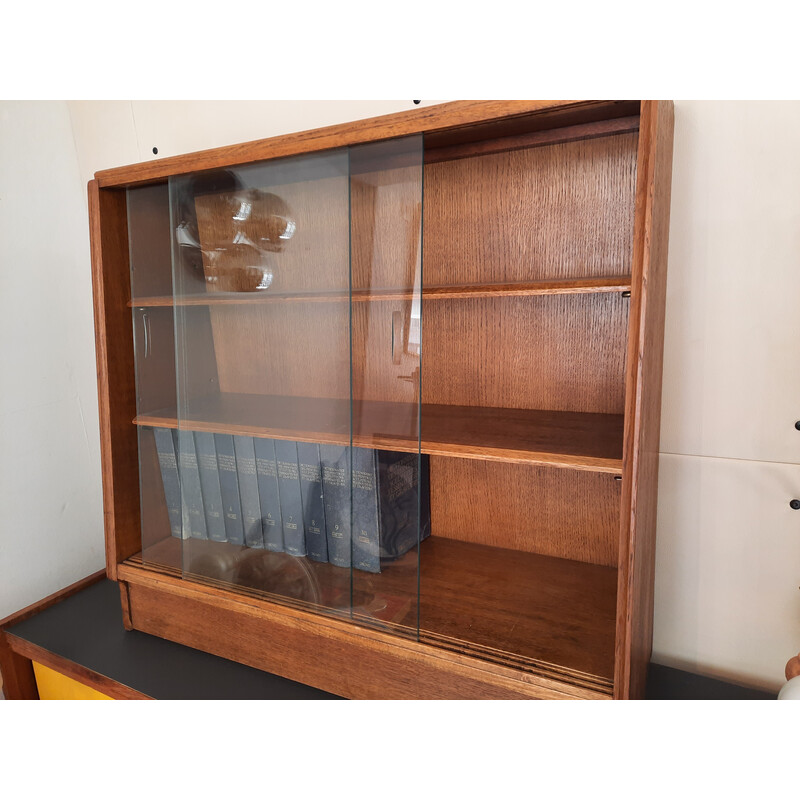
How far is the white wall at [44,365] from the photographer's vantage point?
1.80 m

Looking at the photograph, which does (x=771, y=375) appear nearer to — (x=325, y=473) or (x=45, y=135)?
(x=325, y=473)

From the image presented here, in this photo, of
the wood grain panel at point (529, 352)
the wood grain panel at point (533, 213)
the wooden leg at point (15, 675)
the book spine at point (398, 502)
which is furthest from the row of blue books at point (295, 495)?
the wooden leg at point (15, 675)

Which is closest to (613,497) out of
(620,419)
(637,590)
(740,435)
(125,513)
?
(620,419)

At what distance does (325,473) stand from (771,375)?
101 centimetres

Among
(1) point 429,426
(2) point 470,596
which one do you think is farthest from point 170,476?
(2) point 470,596

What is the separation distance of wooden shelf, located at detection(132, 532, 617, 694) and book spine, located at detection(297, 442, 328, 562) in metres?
0.04

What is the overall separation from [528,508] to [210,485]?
2.81ft

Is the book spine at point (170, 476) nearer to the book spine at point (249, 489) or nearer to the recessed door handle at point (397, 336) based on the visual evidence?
the book spine at point (249, 489)

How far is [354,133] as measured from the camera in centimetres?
110

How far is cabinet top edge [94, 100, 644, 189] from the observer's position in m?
0.96

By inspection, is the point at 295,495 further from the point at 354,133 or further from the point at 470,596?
the point at 354,133

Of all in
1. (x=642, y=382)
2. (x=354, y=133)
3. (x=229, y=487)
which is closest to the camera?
(x=642, y=382)

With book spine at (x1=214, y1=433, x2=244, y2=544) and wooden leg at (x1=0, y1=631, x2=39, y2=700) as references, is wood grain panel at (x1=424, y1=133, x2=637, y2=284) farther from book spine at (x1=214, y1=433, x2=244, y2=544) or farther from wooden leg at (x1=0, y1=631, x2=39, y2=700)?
wooden leg at (x1=0, y1=631, x2=39, y2=700)

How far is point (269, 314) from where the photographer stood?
1.32m
